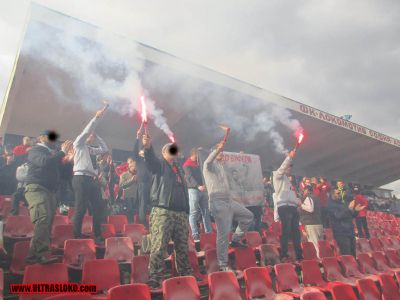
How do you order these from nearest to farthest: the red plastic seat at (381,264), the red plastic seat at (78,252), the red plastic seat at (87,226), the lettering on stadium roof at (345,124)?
the red plastic seat at (78,252)
the red plastic seat at (87,226)
the red plastic seat at (381,264)
the lettering on stadium roof at (345,124)

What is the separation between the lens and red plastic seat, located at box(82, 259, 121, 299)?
156 inches

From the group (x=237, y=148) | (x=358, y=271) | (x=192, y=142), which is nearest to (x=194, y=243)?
(x=358, y=271)

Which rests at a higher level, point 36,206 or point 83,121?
point 83,121

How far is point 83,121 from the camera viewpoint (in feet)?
37.4

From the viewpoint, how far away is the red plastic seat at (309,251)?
667 centimetres

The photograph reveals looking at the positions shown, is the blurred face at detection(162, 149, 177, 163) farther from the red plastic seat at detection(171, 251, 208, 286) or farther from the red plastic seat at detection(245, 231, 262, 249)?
the red plastic seat at detection(245, 231, 262, 249)

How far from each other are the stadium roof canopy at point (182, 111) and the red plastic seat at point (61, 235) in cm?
452

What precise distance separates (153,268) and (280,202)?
3.20 meters

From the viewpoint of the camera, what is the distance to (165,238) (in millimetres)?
4051

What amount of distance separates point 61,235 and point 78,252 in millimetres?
848

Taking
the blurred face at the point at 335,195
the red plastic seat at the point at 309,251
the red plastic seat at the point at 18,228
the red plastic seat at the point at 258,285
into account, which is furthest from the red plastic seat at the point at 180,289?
the blurred face at the point at 335,195

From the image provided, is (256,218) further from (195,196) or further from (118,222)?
(118,222)

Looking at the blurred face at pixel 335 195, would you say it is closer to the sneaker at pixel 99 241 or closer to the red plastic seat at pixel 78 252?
the sneaker at pixel 99 241

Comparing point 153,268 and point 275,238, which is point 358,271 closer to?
point 275,238
